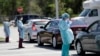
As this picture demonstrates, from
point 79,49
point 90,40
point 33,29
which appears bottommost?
point 79,49

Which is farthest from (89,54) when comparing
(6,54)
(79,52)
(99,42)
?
(6,54)

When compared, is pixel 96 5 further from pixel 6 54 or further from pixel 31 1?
pixel 31 1

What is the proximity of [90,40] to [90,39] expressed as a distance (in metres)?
0.04

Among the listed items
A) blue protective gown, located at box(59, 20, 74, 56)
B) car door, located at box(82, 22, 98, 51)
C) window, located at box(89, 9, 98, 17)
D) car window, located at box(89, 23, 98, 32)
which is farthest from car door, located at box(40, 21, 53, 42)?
blue protective gown, located at box(59, 20, 74, 56)

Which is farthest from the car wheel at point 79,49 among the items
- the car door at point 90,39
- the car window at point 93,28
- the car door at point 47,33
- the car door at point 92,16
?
the car door at point 92,16

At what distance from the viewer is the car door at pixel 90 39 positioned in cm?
1458

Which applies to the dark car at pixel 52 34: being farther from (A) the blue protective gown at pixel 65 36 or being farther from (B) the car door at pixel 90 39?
(A) the blue protective gown at pixel 65 36

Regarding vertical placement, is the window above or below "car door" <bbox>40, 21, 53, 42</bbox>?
above

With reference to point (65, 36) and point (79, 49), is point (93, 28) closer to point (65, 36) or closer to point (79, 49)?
point (79, 49)

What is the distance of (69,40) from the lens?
13188 mm

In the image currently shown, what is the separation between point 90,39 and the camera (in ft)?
48.8

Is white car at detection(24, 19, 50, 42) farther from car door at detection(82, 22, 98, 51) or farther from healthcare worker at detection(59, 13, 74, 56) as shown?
healthcare worker at detection(59, 13, 74, 56)

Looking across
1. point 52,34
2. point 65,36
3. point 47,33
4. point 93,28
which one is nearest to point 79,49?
point 93,28

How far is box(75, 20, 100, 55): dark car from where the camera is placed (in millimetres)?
14325
